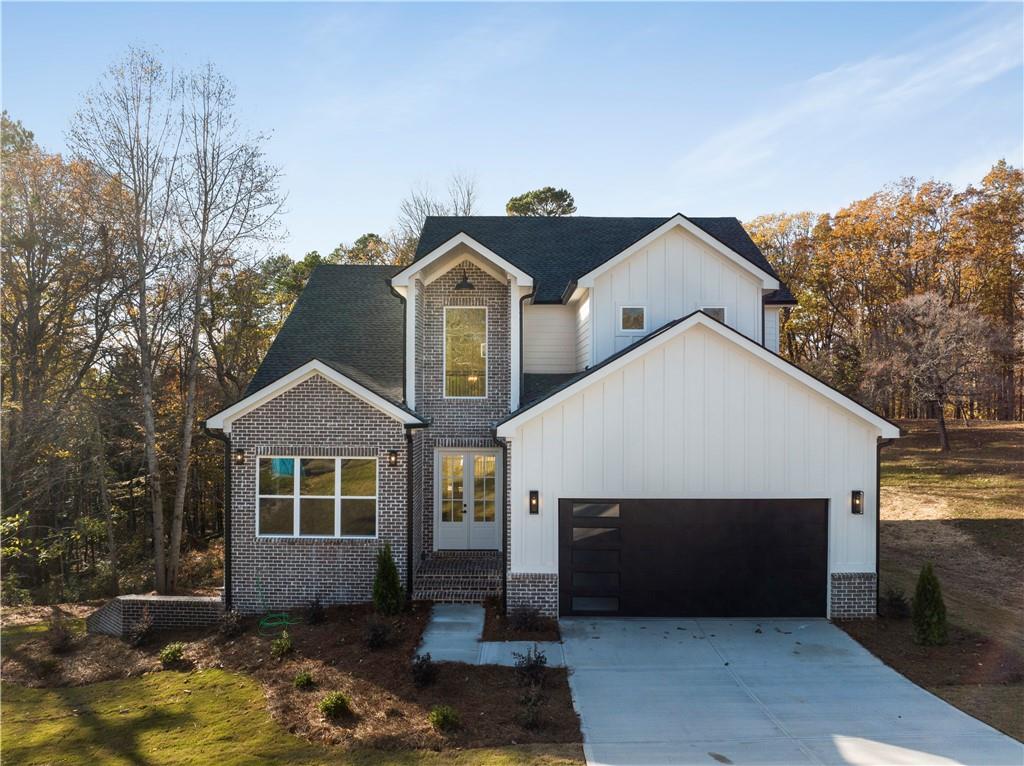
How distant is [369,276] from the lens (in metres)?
16.5

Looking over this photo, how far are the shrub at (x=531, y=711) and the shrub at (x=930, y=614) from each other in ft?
20.9

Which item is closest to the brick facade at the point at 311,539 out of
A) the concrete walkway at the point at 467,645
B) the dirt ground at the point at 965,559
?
the concrete walkway at the point at 467,645

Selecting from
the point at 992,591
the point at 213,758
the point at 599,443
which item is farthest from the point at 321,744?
the point at 992,591

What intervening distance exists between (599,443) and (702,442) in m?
1.82

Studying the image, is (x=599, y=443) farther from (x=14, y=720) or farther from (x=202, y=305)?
(x=202, y=305)

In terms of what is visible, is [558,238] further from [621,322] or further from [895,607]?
[895,607]

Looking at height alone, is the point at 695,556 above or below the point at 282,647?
above

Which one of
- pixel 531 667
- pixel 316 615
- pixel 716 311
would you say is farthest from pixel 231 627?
pixel 716 311

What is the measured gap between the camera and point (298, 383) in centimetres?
1116

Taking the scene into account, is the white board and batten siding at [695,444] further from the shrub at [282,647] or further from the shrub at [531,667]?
the shrub at [282,647]

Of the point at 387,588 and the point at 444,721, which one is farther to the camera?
the point at 387,588

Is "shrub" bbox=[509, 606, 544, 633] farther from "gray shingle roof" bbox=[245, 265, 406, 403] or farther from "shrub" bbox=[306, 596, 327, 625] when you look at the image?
"gray shingle roof" bbox=[245, 265, 406, 403]

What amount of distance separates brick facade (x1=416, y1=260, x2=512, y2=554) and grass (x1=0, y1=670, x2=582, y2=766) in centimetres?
542

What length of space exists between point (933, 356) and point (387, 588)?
76.7 ft
